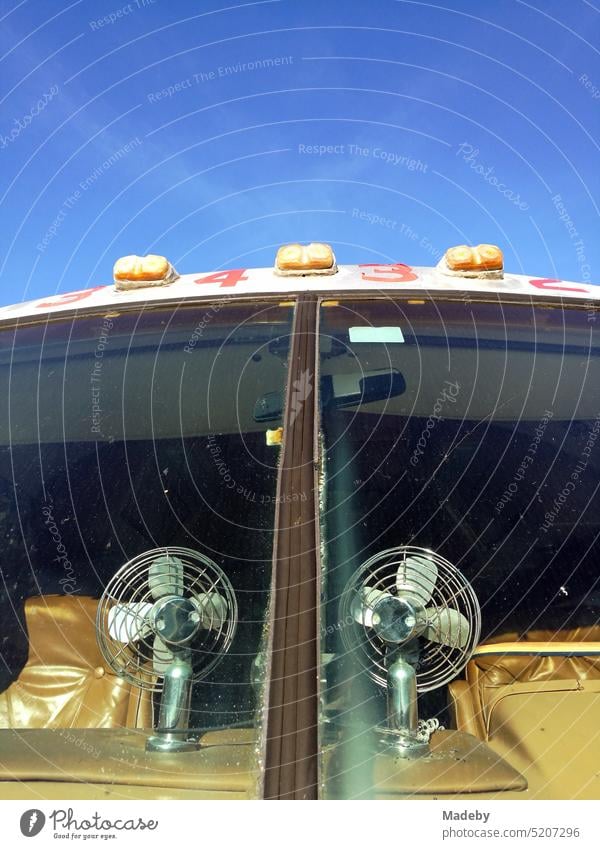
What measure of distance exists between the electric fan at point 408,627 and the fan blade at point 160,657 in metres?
0.39

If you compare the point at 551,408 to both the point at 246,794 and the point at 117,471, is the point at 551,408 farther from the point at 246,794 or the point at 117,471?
the point at 246,794

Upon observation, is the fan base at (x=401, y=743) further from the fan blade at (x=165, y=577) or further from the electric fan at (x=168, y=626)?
the fan blade at (x=165, y=577)

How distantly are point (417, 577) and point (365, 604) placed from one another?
0.76 ft

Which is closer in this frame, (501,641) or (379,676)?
(379,676)

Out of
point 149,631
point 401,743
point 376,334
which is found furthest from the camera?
point 376,334

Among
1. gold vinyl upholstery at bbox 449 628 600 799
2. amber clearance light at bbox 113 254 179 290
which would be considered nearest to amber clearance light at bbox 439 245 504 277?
amber clearance light at bbox 113 254 179 290

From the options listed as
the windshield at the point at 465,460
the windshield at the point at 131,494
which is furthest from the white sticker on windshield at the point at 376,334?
the windshield at the point at 131,494

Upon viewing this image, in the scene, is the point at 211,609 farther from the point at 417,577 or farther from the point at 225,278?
the point at 225,278

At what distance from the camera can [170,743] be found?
1.29m

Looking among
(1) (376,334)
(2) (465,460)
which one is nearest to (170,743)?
(2) (465,460)

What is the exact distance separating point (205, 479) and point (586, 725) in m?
1.15

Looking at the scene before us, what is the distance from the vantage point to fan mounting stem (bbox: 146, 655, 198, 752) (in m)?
1.28
